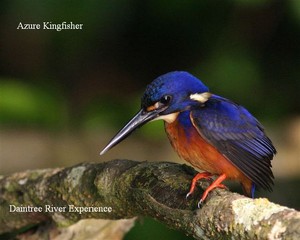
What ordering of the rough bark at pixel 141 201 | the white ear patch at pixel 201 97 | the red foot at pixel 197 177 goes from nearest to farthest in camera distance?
the rough bark at pixel 141 201 < the red foot at pixel 197 177 < the white ear patch at pixel 201 97

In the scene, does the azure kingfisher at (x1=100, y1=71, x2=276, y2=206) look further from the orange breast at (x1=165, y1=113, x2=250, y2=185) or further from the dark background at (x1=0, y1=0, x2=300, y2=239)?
the dark background at (x1=0, y1=0, x2=300, y2=239)

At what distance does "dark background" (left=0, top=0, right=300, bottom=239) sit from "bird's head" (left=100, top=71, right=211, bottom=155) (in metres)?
1.22

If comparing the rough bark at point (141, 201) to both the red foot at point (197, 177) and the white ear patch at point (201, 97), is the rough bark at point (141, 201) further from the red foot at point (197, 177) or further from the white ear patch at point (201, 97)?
the white ear patch at point (201, 97)

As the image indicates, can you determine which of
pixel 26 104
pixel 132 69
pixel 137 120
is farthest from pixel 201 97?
pixel 132 69

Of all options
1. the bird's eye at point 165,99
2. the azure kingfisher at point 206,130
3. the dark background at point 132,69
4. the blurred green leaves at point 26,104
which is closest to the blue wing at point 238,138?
the azure kingfisher at point 206,130

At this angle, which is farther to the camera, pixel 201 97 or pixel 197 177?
pixel 201 97

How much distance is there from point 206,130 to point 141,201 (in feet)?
1.58

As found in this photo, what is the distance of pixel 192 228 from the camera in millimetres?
2529

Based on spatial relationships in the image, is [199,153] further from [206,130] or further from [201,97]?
[201,97]

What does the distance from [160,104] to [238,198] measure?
811mm

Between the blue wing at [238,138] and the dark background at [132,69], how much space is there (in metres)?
1.24

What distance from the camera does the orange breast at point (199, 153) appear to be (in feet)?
10.3

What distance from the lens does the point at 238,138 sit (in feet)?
10.5

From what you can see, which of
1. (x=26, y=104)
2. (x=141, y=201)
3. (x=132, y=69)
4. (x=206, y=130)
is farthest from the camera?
(x=132, y=69)
